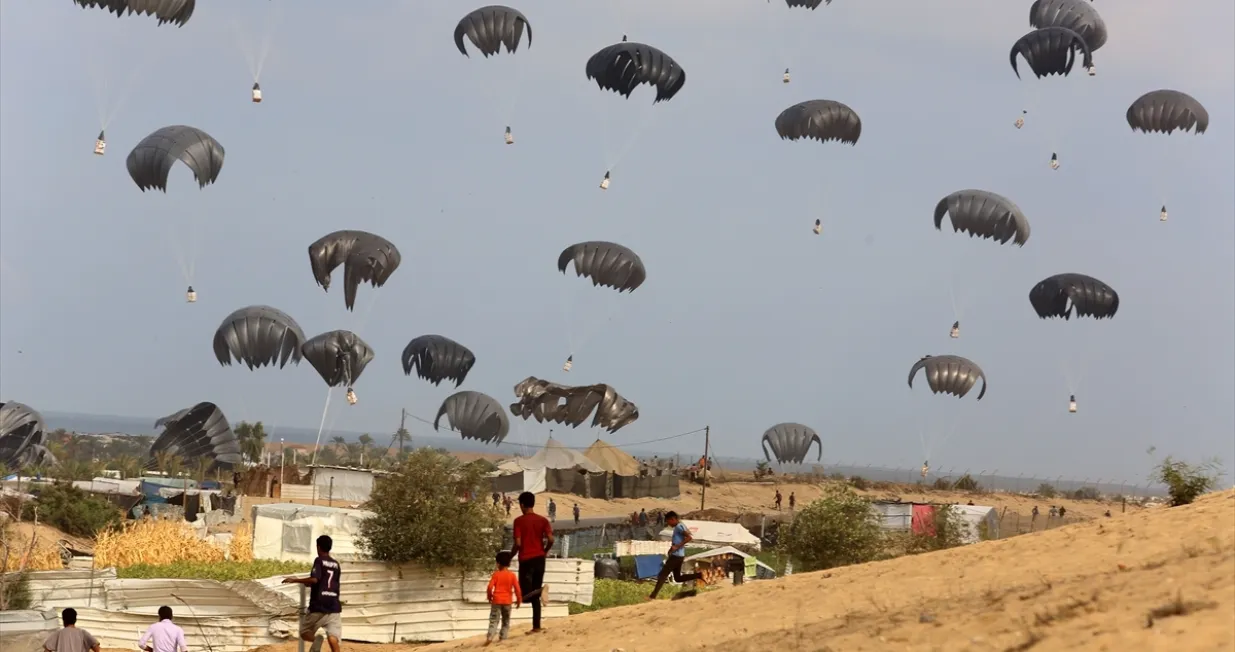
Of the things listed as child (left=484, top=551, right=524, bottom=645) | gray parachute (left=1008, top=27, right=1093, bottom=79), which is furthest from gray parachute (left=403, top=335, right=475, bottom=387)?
child (left=484, top=551, right=524, bottom=645)

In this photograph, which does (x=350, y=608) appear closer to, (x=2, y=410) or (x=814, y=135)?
(x=814, y=135)

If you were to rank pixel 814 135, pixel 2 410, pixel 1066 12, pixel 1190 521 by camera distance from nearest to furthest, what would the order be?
1. pixel 1190 521
2. pixel 814 135
3. pixel 1066 12
4. pixel 2 410

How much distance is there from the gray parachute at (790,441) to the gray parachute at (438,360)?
78.5 feet

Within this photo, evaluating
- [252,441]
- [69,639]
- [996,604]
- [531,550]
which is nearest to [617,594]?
[531,550]

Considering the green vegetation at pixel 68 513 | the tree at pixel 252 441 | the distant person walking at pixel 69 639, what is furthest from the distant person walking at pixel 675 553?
the tree at pixel 252 441

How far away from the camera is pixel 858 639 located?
11219 mm

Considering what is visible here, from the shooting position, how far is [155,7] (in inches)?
1528

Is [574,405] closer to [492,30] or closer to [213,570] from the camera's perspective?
[492,30]

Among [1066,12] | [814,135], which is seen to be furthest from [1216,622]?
[1066,12]

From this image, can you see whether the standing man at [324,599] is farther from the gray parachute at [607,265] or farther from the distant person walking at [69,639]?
the gray parachute at [607,265]

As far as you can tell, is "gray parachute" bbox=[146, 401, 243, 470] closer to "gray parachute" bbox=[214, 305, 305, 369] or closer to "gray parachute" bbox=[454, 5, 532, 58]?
"gray parachute" bbox=[214, 305, 305, 369]

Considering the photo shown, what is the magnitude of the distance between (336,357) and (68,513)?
30.3m

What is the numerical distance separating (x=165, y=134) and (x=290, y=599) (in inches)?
1147

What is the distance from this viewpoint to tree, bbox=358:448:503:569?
21.6 meters
